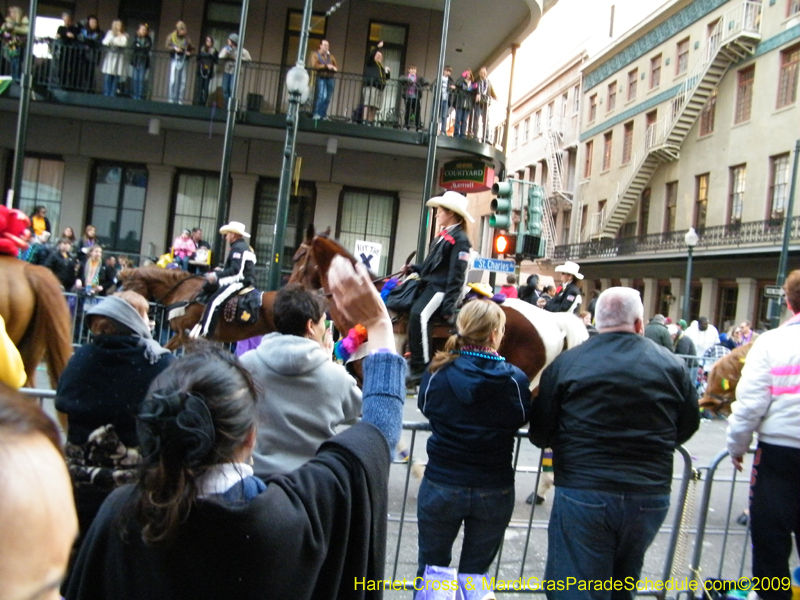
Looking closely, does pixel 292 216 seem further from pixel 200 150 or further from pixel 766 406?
pixel 766 406

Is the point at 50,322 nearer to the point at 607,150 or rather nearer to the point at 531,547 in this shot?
the point at 531,547

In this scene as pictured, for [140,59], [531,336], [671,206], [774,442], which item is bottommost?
[774,442]

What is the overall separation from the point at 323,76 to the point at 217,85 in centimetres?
263

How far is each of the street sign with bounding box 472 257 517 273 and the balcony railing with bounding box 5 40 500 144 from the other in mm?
5300

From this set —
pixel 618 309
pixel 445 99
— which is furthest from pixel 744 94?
pixel 618 309

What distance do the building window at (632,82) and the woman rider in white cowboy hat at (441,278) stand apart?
3520 centimetres

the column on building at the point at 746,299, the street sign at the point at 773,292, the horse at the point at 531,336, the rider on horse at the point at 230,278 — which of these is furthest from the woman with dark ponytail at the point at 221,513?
the column on building at the point at 746,299

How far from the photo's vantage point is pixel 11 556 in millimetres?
821

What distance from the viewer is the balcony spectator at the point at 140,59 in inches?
626

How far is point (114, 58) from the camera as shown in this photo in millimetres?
16062

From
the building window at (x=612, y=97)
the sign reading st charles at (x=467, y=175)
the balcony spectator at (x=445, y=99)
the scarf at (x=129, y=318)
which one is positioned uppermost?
the building window at (x=612, y=97)

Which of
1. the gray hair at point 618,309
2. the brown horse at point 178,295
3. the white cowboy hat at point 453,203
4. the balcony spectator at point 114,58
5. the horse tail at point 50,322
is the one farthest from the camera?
the balcony spectator at point 114,58

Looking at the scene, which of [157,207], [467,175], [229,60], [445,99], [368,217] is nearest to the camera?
[229,60]

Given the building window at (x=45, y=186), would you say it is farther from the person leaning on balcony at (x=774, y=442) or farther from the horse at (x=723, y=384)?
the person leaning on balcony at (x=774, y=442)
